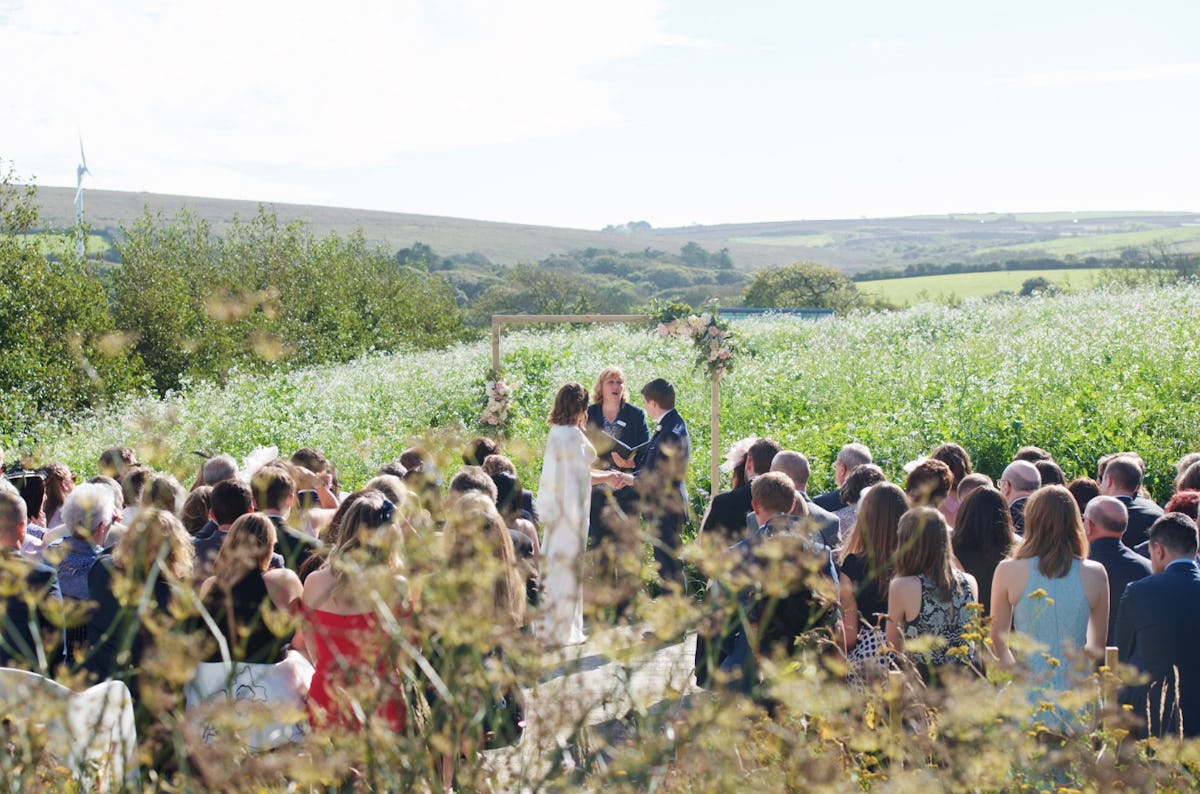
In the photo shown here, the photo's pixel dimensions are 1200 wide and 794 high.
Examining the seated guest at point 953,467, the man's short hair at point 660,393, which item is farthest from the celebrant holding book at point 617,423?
the seated guest at point 953,467

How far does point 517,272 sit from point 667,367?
62714mm

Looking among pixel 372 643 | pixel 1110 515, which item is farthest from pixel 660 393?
pixel 372 643

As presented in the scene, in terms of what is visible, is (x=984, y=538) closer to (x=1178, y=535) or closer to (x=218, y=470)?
(x=1178, y=535)

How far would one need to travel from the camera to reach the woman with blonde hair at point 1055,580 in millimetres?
4738

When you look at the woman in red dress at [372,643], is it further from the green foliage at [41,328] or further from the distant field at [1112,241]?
the distant field at [1112,241]

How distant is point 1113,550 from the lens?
17.3ft

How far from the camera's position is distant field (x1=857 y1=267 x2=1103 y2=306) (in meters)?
62.3

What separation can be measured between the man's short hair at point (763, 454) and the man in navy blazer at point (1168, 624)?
230 cm

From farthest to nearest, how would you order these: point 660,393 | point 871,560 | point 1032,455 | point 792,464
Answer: point 660,393
point 1032,455
point 792,464
point 871,560

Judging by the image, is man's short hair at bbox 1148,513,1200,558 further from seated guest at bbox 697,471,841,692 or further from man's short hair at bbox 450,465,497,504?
man's short hair at bbox 450,465,497,504

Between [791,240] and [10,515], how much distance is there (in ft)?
513

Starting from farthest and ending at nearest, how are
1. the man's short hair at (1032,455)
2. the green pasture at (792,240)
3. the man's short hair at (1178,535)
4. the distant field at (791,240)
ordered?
the green pasture at (792,240) < the distant field at (791,240) < the man's short hair at (1032,455) < the man's short hair at (1178,535)

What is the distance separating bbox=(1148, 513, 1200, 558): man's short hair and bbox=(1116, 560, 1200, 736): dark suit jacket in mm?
52

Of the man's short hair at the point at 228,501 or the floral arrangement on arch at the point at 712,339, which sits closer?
the man's short hair at the point at 228,501
